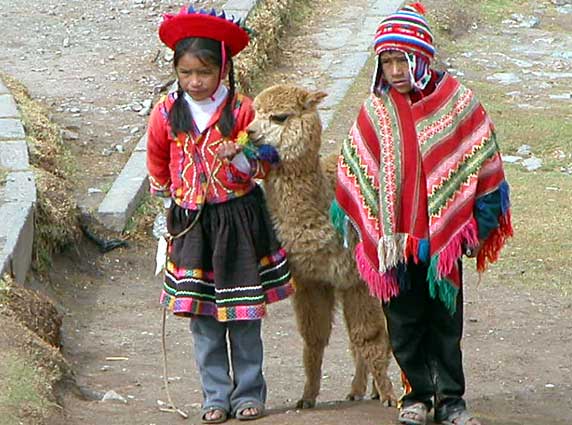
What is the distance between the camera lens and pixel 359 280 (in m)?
5.36

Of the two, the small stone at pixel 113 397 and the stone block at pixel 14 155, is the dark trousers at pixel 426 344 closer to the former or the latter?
the small stone at pixel 113 397

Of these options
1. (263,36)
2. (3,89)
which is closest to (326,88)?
(263,36)

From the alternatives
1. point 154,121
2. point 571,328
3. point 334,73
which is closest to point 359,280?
point 154,121

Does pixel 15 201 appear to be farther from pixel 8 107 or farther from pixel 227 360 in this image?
pixel 227 360

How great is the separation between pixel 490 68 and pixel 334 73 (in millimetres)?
1903

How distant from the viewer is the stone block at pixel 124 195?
8.34m

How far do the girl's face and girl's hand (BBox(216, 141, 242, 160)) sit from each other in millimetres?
230

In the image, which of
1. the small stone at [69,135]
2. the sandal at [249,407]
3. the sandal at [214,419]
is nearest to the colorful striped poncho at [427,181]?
the sandal at [249,407]

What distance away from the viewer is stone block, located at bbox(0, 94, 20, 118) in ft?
29.8

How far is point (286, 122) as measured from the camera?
5215mm

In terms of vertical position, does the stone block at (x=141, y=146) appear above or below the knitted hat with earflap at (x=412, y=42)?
below

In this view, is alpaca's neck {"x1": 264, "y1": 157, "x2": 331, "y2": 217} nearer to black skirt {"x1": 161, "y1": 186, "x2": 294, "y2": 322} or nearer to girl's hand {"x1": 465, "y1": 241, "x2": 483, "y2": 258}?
black skirt {"x1": 161, "y1": 186, "x2": 294, "y2": 322}

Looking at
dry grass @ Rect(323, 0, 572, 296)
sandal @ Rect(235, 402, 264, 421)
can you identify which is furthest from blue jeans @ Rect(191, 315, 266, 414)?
dry grass @ Rect(323, 0, 572, 296)

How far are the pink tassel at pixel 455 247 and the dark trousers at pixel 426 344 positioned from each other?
0.16m
